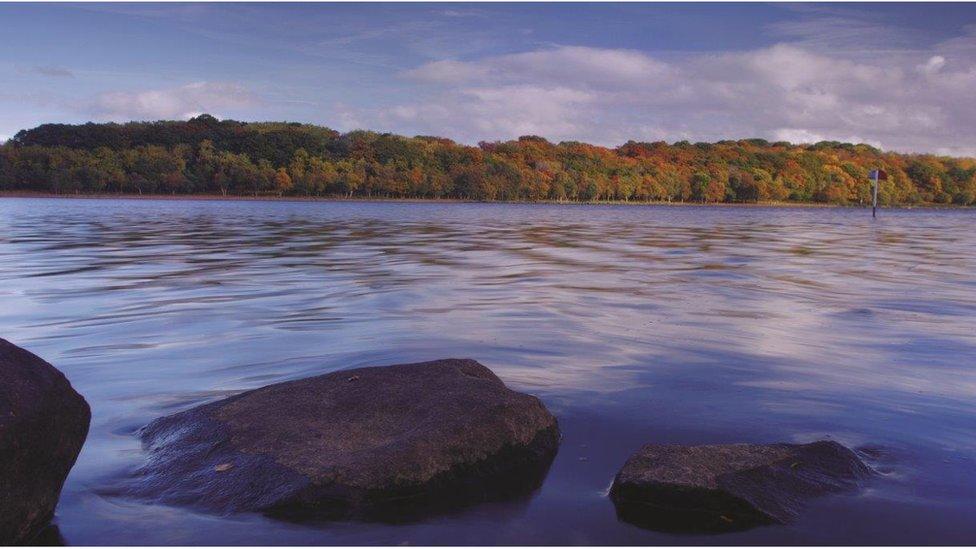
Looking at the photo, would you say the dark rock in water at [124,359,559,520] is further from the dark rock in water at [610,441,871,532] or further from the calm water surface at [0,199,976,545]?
the dark rock in water at [610,441,871,532]

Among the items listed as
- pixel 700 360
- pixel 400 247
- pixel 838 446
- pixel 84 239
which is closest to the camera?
pixel 838 446

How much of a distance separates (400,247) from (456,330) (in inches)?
841

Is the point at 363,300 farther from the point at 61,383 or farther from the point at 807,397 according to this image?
the point at 61,383

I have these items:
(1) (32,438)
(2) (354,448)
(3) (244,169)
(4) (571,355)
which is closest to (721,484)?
(2) (354,448)

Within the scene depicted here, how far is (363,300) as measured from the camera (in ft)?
58.1

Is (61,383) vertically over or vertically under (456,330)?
over

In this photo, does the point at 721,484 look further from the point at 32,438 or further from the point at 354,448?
the point at 32,438

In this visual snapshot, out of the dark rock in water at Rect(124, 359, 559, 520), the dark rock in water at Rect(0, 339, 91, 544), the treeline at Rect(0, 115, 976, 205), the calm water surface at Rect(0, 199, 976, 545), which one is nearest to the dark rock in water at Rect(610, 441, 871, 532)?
the calm water surface at Rect(0, 199, 976, 545)

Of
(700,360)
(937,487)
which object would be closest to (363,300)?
(700,360)

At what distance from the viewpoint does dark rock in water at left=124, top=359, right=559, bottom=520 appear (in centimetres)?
598

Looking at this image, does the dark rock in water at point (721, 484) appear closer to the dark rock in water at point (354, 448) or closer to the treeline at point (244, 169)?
the dark rock in water at point (354, 448)

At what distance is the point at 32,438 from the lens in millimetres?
5273

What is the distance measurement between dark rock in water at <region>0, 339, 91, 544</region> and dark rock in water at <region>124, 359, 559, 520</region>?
80 centimetres

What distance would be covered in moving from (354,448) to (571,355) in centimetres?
583
